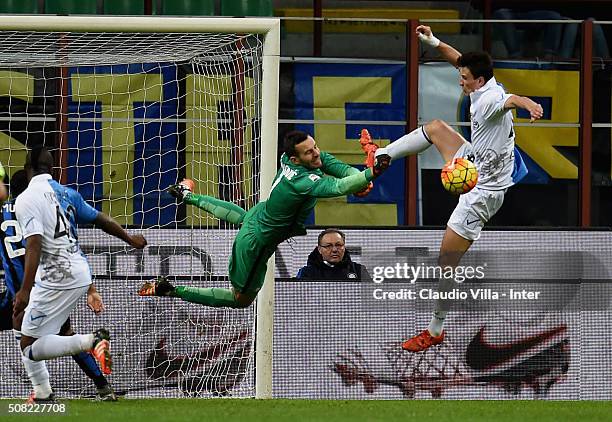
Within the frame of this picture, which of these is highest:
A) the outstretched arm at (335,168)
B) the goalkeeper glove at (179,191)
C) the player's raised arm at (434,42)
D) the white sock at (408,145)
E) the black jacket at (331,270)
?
the player's raised arm at (434,42)

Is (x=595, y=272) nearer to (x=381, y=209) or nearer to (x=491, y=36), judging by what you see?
(x=381, y=209)

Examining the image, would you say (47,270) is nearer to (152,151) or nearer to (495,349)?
(152,151)

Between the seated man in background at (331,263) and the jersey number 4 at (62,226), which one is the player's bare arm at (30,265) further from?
the seated man in background at (331,263)

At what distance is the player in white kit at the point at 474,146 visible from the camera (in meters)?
11.6

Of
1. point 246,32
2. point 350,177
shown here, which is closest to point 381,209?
point 246,32

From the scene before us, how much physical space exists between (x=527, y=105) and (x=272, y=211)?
2.11 metres

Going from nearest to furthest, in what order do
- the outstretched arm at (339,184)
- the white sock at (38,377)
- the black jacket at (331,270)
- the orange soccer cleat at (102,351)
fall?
the orange soccer cleat at (102,351)
the outstretched arm at (339,184)
the white sock at (38,377)
the black jacket at (331,270)

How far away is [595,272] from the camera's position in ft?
44.4

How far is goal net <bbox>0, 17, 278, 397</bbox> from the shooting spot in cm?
1240

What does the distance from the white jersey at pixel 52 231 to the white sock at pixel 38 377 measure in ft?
1.98

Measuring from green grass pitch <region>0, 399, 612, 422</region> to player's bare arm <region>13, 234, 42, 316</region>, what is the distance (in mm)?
793

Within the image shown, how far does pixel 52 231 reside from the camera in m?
10.6

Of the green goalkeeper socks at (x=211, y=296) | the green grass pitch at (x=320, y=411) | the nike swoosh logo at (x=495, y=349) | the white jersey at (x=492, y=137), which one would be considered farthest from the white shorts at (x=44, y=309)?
the nike swoosh logo at (x=495, y=349)

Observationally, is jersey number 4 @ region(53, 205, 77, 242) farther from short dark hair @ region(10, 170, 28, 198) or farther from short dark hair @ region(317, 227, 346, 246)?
short dark hair @ region(317, 227, 346, 246)
